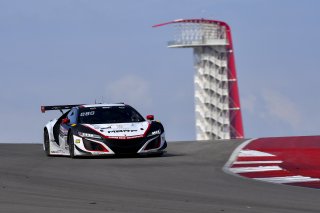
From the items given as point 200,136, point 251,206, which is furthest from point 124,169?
point 200,136


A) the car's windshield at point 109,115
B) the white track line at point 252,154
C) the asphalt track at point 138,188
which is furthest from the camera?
the car's windshield at point 109,115

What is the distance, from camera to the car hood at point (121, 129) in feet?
61.4

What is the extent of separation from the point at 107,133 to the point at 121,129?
279 mm

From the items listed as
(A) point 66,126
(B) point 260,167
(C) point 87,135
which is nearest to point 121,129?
(C) point 87,135

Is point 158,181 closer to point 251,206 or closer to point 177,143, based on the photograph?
point 251,206

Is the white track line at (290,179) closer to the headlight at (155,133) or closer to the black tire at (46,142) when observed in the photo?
the headlight at (155,133)

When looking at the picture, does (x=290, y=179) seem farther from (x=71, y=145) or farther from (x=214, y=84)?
(x=214, y=84)

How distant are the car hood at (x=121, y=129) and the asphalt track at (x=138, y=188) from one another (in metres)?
0.44

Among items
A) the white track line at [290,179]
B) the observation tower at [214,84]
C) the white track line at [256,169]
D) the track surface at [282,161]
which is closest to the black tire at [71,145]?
the track surface at [282,161]

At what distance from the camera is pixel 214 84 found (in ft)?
316

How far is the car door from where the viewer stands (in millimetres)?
19672

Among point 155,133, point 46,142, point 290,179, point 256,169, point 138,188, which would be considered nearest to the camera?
point 138,188

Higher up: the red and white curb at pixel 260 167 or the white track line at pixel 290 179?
the white track line at pixel 290 179

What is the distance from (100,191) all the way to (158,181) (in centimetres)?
176
